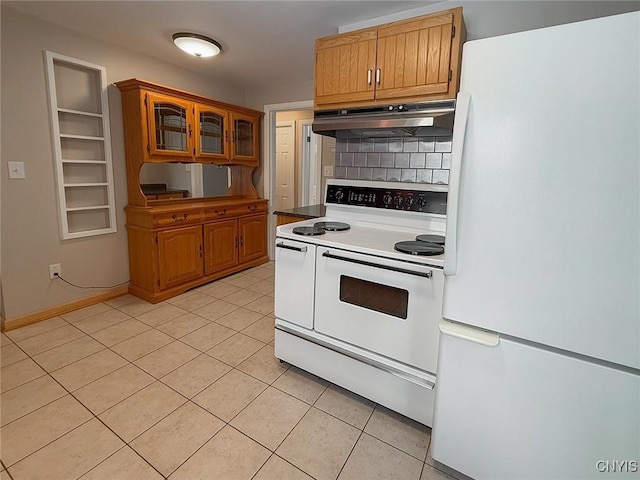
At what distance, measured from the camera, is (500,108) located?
41.5 inches

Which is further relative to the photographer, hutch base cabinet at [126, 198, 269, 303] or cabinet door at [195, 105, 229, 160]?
cabinet door at [195, 105, 229, 160]

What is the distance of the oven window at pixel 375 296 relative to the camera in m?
1.55

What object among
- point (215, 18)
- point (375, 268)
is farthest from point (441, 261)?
point (215, 18)

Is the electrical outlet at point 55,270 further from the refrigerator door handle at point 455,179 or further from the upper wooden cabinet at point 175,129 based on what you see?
the refrigerator door handle at point 455,179

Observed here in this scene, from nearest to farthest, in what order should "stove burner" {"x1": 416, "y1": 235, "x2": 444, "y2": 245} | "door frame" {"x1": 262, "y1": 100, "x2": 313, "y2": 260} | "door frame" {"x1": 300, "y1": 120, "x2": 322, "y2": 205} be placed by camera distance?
A: "stove burner" {"x1": 416, "y1": 235, "x2": 444, "y2": 245} → "door frame" {"x1": 262, "y1": 100, "x2": 313, "y2": 260} → "door frame" {"x1": 300, "y1": 120, "x2": 322, "y2": 205}

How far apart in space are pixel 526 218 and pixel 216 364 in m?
1.91

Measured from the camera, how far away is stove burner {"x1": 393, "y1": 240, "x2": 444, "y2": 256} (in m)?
1.48

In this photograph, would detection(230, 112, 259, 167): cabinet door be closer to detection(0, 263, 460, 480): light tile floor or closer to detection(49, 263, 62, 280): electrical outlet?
detection(49, 263, 62, 280): electrical outlet

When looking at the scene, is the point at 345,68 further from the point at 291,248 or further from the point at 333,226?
the point at 291,248

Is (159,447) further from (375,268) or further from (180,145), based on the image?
(180,145)

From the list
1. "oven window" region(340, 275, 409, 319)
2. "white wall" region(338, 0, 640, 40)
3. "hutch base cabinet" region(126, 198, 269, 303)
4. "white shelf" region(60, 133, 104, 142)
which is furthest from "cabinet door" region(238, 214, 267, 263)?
"white wall" region(338, 0, 640, 40)

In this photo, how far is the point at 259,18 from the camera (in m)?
2.30

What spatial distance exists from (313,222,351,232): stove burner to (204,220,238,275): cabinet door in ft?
5.51

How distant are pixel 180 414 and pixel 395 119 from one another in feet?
6.46
